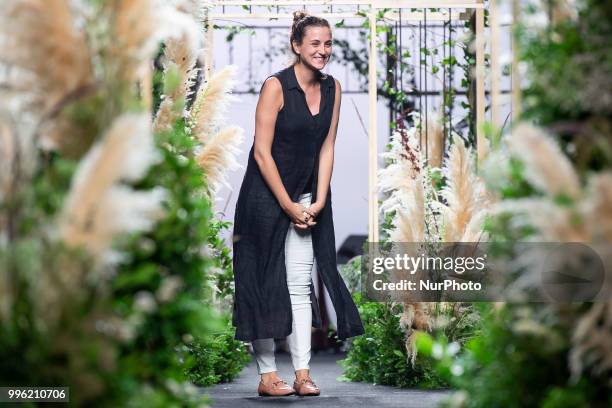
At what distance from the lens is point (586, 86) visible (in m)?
2.14

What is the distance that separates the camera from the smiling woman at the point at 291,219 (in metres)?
4.29

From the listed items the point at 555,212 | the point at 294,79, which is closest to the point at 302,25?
the point at 294,79

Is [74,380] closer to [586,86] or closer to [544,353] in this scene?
[544,353]

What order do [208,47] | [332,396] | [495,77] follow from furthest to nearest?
[208,47] → [332,396] → [495,77]

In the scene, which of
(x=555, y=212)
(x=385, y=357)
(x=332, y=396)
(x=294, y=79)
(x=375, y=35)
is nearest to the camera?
(x=555, y=212)

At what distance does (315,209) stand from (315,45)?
27.3 inches

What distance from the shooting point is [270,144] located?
4355mm

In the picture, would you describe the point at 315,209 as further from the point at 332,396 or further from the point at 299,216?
the point at 332,396

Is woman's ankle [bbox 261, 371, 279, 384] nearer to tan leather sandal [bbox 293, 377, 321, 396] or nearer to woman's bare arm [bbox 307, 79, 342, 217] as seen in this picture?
tan leather sandal [bbox 293, 377, 321, 396]

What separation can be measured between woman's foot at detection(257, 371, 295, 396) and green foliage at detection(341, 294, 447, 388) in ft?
2.03

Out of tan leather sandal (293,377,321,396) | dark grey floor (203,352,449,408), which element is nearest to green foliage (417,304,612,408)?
dark grey floor (203,352,449,408)

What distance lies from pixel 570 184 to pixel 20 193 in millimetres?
1064

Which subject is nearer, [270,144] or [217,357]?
[270,144]

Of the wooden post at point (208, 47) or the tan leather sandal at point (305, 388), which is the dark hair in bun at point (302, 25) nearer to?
the wooden post at point (208, 47)
